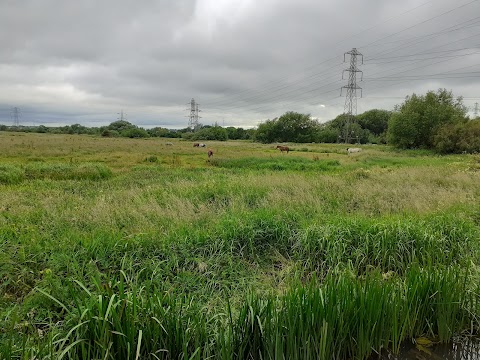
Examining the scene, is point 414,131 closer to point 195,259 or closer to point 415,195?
point 415,195

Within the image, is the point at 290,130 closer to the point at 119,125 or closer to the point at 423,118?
the point at 423,118

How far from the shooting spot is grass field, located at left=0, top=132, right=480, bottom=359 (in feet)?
9.77

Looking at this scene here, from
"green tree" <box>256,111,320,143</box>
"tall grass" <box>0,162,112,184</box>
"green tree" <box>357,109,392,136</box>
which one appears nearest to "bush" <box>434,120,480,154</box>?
"tall grass" <box>0,162,112,184</box>

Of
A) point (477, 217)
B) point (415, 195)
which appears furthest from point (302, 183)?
point (477, 217)

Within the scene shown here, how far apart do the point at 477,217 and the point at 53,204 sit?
41.9 ft

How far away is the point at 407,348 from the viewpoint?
142 inches

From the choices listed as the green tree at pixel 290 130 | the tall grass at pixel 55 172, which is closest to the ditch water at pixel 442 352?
the tall grass at pixel 55 172

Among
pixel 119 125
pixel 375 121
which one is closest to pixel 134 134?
pixel 119 125

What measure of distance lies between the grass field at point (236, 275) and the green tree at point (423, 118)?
40846 mm

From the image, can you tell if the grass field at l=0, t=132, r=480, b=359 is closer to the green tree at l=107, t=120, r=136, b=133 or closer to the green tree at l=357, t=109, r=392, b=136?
the green tree at l=357, t=109, r=392, b=136

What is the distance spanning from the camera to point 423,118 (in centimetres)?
4522

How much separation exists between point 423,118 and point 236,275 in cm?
5068

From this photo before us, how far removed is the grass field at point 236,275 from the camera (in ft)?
9.77

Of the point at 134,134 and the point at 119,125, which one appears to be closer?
the point at 134,134
